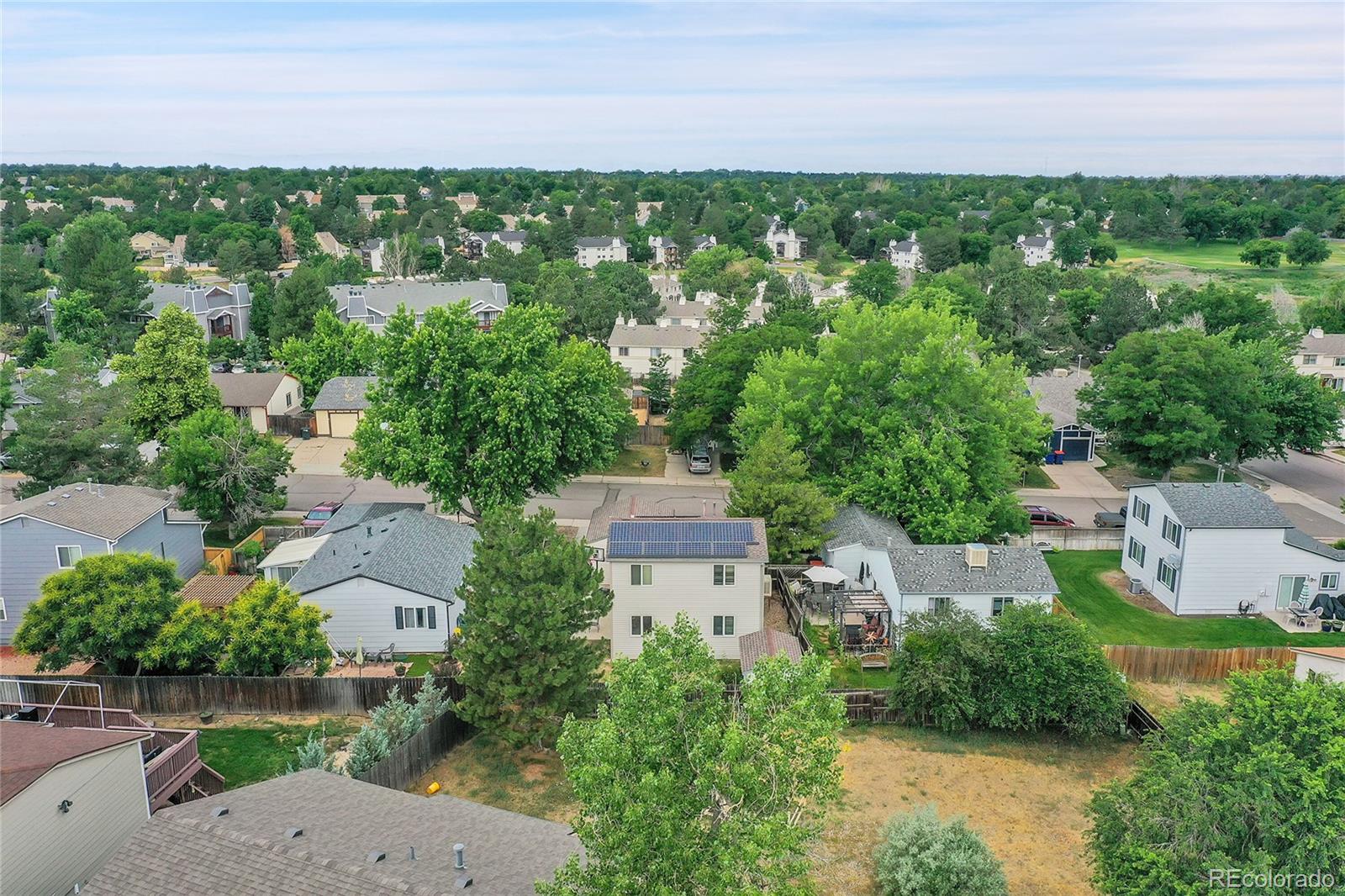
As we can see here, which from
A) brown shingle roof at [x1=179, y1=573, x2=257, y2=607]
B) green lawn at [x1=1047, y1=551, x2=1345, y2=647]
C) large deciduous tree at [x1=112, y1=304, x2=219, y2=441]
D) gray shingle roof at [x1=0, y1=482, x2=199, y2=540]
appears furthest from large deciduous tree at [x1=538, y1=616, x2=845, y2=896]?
large deciduous tree at [x1=112, y1=304, x2=219, y2=441]

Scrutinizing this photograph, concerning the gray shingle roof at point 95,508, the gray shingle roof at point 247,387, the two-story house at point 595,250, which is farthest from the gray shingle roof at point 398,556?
the two-story house at point 595,250

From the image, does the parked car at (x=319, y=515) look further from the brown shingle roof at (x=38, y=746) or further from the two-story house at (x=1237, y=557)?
the two-story house at (x=1237, y=557)

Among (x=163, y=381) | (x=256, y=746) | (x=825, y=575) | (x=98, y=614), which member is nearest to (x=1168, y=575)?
(x=825, y=575)

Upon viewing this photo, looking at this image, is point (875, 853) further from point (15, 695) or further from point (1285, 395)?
point (1285, 395)

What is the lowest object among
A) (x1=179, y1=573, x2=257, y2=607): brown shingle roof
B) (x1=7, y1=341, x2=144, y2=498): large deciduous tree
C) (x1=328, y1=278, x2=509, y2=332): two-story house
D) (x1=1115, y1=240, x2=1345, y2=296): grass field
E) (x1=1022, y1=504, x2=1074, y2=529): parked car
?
(x1=1022, y1=504, x2=1074, y2=529): parked car

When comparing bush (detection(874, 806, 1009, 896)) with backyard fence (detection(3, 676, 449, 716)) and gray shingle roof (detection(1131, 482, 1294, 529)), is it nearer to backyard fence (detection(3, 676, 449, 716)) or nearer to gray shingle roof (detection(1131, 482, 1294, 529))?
backyard fence (detection(3, 676, 449, 716))

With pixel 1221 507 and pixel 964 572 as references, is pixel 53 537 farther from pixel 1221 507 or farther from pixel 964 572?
pixel 1221 507
